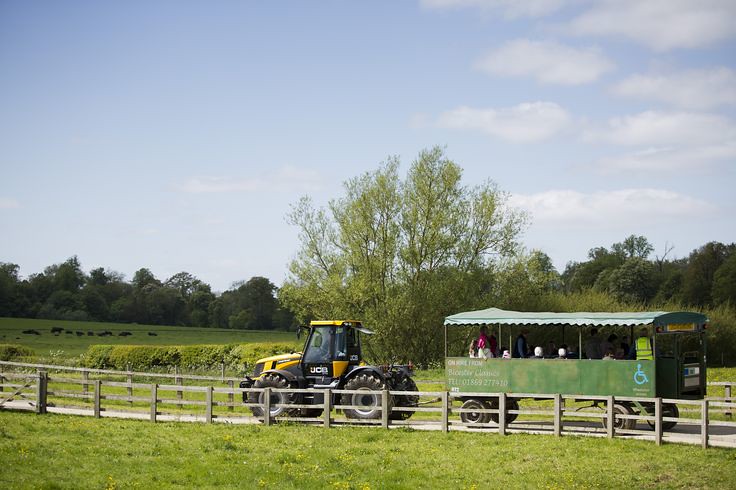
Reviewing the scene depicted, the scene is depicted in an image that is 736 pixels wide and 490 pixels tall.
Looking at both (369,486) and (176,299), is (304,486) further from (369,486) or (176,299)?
(176,299)

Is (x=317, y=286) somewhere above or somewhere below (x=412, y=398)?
above

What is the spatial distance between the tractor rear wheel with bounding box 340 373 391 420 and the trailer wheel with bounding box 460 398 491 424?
6.91ft

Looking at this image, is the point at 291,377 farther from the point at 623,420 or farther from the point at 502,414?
the point at 623,420

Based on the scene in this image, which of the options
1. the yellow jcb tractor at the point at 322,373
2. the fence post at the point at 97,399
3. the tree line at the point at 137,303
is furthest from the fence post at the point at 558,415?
the tree line at the point at 137,303

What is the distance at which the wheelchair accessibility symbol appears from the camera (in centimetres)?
2047

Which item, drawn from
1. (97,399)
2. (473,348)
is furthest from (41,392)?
(473,348)

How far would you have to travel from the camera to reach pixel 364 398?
74.9 feet

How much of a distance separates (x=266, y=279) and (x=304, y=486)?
106 meters

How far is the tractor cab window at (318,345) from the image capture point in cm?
2395

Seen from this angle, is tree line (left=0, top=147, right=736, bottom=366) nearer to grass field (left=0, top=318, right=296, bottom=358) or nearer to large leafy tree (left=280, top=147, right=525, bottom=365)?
large leafy tree (left=280, top=147, right=525, bottom=365)

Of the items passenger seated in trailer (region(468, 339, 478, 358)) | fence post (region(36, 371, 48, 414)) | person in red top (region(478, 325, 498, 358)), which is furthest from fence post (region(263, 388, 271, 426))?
fence post (region(36, 371, 48, 414))

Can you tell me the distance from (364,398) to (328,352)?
177cm

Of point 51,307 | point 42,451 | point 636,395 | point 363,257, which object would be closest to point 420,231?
point 363,257

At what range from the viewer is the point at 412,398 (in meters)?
24.0
